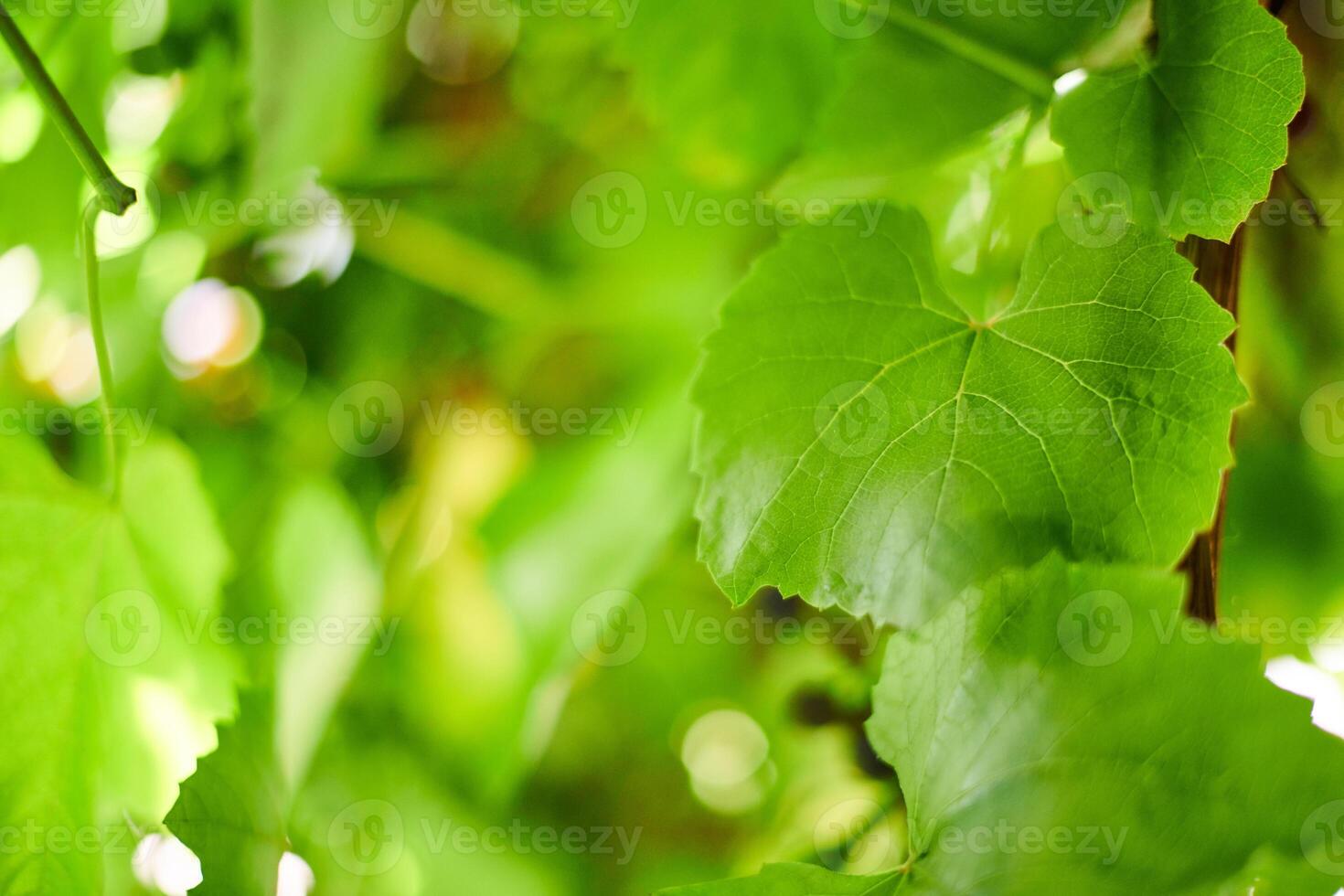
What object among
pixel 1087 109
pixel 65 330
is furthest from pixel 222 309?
pixel 1087 109

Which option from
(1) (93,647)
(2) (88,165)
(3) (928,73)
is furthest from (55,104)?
(3) (928,73)

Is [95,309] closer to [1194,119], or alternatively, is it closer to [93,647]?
[93,647]

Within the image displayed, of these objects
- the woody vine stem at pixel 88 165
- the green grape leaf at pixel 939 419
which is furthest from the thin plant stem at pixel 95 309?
the green grape leaf at pixel 939 419

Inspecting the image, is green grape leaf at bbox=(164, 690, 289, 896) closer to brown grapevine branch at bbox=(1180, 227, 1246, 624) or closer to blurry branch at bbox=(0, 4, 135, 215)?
blurry branch at bbox=(0, 4, 135, 215)

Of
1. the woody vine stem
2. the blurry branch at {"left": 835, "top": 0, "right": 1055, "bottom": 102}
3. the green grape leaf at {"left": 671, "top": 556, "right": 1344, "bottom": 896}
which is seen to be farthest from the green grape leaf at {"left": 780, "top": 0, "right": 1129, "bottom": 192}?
the woody vine stem

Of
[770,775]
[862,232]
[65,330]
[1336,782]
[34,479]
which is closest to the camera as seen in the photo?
[1336,782]

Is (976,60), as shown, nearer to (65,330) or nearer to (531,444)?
(531,444)
